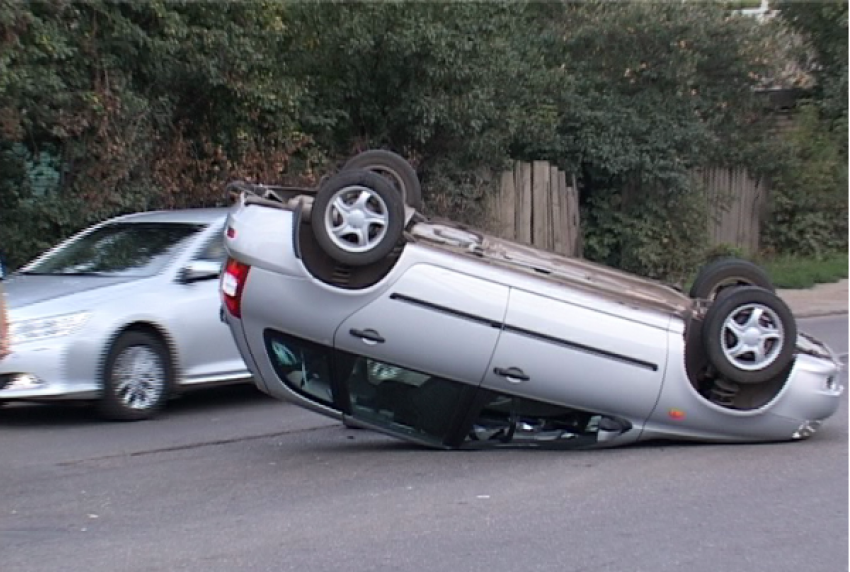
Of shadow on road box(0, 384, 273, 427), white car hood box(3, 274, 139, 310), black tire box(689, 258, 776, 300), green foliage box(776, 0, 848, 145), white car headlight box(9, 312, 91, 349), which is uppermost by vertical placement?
green foliage box(776, 0, 848, 145)

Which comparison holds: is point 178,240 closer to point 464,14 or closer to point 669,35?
point 464,14

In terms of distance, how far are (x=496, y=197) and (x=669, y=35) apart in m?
3.86

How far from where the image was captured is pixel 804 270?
20.4 meters

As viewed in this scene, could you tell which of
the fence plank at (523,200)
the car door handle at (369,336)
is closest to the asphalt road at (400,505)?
the car door handle at (369,336)

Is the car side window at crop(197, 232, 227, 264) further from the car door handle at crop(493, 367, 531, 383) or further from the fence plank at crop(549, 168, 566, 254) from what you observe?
the fence plank at crop(549, 168, 566, 254)

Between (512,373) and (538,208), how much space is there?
39.5 ft

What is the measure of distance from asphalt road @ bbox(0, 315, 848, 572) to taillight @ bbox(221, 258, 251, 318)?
1092mm

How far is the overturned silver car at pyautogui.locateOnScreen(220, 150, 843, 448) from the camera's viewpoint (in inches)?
295

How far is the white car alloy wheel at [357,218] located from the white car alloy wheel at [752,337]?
2.29 m

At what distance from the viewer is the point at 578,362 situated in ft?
25.1

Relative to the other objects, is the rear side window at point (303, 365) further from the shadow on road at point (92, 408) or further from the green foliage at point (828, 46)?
the green foliage at point (828, 46)

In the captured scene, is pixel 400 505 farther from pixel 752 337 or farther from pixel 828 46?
pixel 828 46

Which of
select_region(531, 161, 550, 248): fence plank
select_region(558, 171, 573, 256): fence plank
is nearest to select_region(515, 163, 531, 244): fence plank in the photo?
select_region(531, 161, 550, 248): fence plank

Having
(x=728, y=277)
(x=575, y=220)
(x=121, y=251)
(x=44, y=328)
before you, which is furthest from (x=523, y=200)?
(x=44, y=328)
